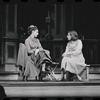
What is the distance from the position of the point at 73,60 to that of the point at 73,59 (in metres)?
0.03

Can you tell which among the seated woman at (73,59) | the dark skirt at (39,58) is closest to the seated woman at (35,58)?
the dark skirt at (39,58)

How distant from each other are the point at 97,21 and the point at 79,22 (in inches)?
25.3

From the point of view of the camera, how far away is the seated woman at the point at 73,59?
8.79m

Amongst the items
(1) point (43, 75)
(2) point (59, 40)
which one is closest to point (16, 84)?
(1) point (43, 75)

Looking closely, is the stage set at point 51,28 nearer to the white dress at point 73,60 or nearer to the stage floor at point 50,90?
the white dress at point 73,60

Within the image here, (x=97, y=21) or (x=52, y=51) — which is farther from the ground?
(x=97, y=21)

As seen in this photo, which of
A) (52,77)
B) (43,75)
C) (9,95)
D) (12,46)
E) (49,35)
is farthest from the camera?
(49,35)

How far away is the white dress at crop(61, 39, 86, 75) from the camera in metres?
8.79

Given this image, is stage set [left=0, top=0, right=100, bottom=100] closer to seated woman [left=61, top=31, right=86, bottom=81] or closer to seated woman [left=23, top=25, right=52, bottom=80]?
seated woman [left=61, top=31, right=86, bottom=81]

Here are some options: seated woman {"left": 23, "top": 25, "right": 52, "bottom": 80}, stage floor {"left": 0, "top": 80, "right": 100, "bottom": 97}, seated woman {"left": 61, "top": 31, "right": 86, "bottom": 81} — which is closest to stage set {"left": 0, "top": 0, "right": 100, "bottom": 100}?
seated woman {"left": 61, "top": 31, "right": 86, "bottom": 81}

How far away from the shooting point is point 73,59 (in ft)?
29.2

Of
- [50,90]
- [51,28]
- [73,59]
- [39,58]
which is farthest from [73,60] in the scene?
[51,28]

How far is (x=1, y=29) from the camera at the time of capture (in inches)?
429

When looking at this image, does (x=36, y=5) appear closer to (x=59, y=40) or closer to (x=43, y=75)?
(x=59, y=40)
